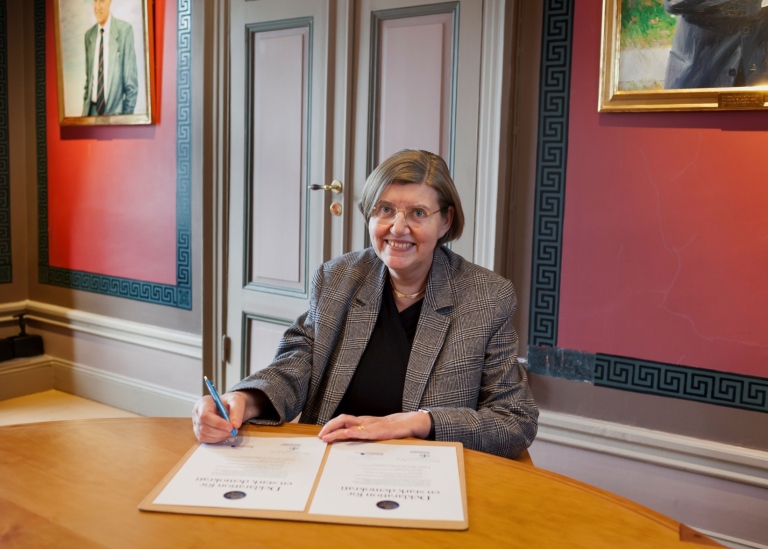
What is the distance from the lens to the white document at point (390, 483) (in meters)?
1.11

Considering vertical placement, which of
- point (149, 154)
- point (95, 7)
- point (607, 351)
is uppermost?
point (95, 7)

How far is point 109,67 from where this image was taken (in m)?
3.97

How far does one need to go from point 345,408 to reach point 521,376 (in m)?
0.44

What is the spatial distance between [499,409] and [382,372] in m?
0.31

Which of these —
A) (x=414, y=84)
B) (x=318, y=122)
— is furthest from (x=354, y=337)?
(x=318, y=122)

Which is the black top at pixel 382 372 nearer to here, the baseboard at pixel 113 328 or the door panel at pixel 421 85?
the door panel at pixel 421 85

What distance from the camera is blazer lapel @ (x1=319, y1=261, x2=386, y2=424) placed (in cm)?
173

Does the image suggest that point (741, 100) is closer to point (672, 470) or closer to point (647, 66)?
point (647, 66)

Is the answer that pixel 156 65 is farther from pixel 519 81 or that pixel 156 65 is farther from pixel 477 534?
pixel 477 534

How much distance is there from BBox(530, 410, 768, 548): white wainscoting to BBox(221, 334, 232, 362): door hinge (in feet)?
5.55

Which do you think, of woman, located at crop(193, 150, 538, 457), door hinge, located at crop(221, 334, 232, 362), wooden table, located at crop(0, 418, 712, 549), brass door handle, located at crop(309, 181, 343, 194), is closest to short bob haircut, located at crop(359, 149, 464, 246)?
woman, located at crop(193, 150, 538, 457)

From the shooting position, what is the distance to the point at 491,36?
2742mm

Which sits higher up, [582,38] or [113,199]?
[582,38]

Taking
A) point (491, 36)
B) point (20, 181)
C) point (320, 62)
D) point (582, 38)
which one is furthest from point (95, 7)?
point (582, 38)
